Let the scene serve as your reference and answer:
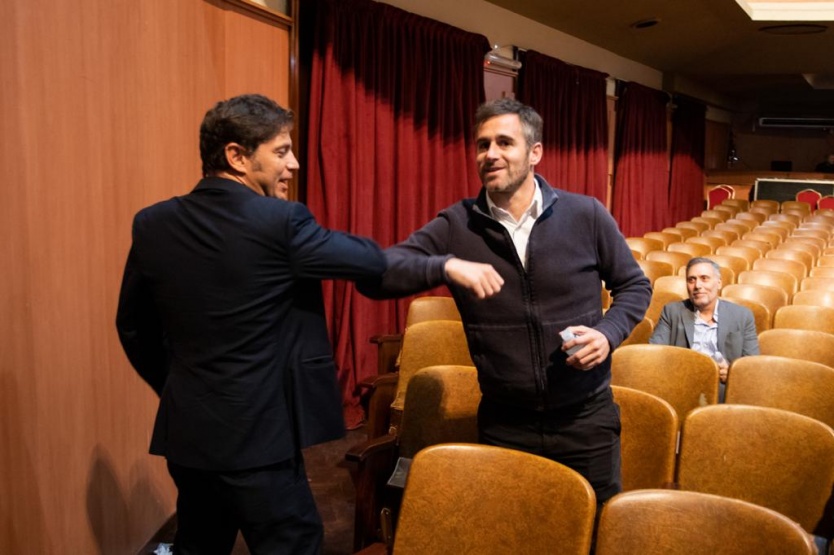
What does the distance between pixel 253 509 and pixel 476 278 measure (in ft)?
2.19

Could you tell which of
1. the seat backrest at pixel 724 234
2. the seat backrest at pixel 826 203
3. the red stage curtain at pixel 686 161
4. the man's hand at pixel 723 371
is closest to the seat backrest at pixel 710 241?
the seat backrest at pixel 724 234

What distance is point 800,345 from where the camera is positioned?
3.20 metres

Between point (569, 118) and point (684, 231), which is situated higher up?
point (569, 118)

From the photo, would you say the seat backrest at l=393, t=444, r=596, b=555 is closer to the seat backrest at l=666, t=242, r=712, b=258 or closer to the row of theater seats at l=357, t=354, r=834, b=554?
the row of theater seats at l=357, t=354, r=834, b=554

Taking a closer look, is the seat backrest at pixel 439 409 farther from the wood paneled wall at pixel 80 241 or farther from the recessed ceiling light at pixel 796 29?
the recessed ceiling light at pixel 796 29

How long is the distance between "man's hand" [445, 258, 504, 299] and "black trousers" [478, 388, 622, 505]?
440mm

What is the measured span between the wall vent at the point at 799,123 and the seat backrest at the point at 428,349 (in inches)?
575

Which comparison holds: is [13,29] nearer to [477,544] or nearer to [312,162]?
[477,544]

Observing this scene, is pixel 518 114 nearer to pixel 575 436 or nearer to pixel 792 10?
pixel 575 436

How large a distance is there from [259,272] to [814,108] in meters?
17.0

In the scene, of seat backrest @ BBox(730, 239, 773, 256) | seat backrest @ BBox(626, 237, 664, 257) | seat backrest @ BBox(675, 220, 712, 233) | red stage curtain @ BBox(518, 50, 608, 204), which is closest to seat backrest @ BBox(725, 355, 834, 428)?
seat backrest @ BBox(626, 237, 664, 257)

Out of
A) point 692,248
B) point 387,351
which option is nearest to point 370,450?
point 387,351

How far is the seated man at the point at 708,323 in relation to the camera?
126 inches

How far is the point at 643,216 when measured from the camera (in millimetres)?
9625
